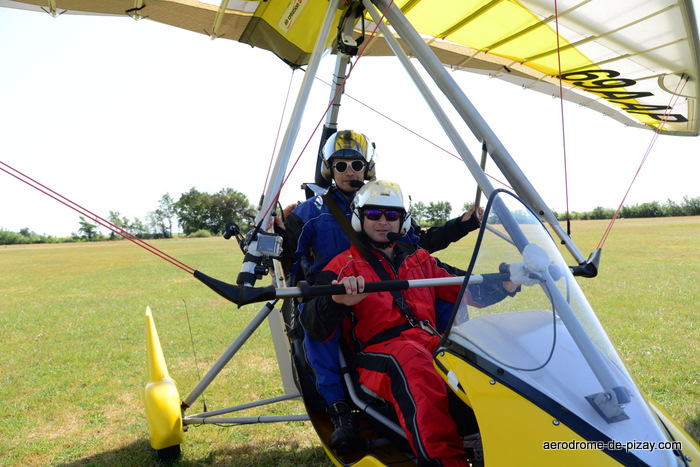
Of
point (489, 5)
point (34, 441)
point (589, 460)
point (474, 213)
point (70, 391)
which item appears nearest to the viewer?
point (589, 460)

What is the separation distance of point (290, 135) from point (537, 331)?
7.04 feet

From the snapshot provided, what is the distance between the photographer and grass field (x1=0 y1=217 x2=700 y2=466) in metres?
3.85

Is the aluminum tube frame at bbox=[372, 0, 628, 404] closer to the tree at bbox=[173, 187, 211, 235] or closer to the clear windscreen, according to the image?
the clear windscreen

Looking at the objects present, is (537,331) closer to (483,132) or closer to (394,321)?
(394,321)

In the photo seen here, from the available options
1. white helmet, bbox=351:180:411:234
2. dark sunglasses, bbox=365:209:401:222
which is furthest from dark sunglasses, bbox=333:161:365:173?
dark sunglasses, bbox=365:209:401:222

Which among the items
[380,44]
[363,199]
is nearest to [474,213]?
[363,199]

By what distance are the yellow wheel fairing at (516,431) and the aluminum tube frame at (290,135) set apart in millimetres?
1703

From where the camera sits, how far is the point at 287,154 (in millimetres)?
3193

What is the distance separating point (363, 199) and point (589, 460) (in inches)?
71.5

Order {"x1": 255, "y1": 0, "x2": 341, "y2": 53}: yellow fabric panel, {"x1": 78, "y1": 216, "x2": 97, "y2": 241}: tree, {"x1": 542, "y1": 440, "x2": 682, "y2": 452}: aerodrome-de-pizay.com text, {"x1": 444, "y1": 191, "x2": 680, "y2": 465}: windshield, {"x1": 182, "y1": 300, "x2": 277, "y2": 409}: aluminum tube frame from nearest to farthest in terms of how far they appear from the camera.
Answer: {"x1": 542, "y1": 440, "x2": 682, "y2": 452}: aerodrome-de-pizay.com text
{"x1": 444, "y1": 191, "x2": 680, "y2": 465}: windshield
{"x1": 182, "y1": 300, "x2": 277, "y2": 409}: aluminum tube frame
{"x1": 255, "y1": 0, "x2": 341, "y2": 53}: yellow fabric panel
{"x1": 78, "y1": 216, "x2": 97, "y2": 241}: tree

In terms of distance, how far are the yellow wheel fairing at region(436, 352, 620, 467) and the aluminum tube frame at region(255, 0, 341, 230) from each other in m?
1.70

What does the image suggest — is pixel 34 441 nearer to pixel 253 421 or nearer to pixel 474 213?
pixel 253 421

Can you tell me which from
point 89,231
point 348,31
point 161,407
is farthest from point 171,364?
point 89,231

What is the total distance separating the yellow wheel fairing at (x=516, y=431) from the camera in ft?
4.95
